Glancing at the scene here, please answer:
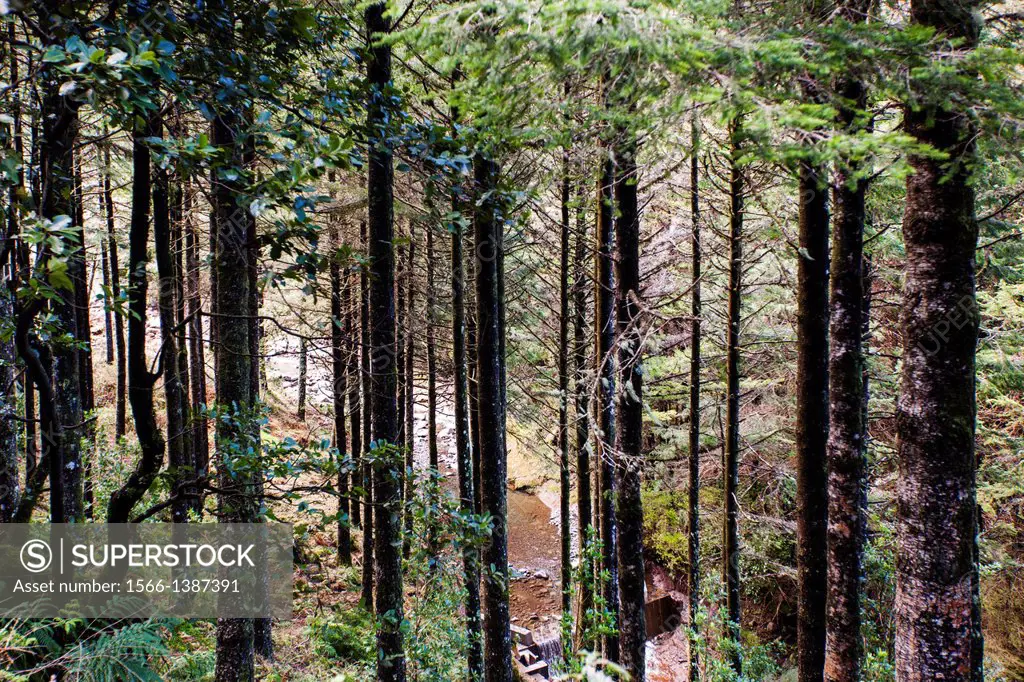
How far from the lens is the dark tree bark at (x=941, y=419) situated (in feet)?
11.2

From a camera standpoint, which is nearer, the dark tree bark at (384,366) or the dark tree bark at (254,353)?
the dark tree bark at (254,353)

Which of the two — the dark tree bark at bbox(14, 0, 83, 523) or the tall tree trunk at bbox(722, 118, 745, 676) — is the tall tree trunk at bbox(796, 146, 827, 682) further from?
the dark tree bark at bbox(14, 0, 83, 523)

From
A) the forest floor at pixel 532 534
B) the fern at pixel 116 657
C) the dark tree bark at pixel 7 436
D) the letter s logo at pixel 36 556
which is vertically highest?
the dark tree bark at pixel 7 436

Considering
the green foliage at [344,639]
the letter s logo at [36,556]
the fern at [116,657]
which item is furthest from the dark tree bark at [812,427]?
the green foliage at [344,639]

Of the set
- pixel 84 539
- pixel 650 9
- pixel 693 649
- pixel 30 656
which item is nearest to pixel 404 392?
pixel 693 649

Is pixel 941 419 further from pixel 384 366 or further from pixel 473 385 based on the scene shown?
pixel 473 385

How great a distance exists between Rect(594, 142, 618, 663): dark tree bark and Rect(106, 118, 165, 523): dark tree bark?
388 centimetres

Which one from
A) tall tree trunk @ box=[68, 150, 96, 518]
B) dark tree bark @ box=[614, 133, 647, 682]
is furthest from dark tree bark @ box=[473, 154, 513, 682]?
tall tree trunk @ box=[68, 150, 96, 518]

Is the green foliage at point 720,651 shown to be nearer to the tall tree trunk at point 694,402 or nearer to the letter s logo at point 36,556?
the tall tree trunk at point 694,402

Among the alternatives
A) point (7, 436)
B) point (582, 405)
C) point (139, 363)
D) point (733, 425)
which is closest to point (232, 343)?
point (7, 436)

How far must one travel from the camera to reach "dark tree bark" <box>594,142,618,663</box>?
5859mm

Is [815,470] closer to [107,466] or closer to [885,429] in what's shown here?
[885,429]

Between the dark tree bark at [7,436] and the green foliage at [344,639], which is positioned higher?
the dark tree bark at [7,436]

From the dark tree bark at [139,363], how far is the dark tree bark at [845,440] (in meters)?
5.11
